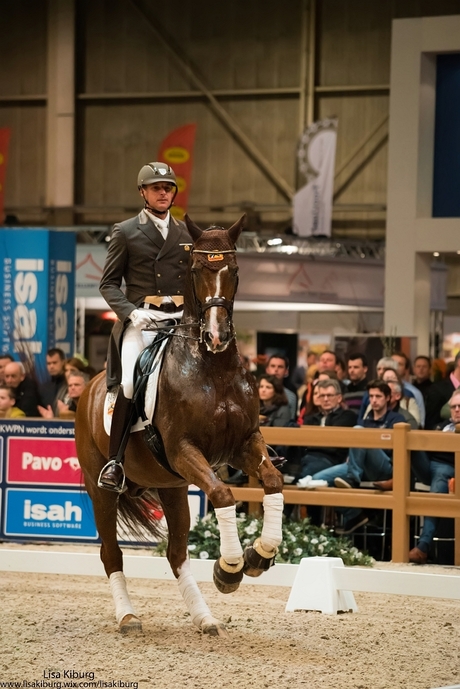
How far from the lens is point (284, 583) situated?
7023mm

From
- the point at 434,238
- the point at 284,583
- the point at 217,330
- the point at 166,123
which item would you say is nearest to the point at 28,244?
the point at 434,238

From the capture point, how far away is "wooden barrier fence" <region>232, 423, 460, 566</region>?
330 inches

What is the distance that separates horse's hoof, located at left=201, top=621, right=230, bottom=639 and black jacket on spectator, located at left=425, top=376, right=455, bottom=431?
4.97 metres

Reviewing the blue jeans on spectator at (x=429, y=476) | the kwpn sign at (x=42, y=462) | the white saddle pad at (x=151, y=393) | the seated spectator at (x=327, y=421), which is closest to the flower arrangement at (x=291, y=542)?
the blue jeans on spectator at (x=429, y=476)

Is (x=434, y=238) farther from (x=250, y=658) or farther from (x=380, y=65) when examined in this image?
(x=380, y=65)

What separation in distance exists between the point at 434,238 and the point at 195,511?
671cm

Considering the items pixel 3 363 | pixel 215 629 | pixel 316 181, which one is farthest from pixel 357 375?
pixel 316 181

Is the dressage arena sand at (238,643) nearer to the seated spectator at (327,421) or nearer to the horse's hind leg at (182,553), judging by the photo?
the horse's hind leg at (182,553)

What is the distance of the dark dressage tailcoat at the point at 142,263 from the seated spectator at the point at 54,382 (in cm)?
530

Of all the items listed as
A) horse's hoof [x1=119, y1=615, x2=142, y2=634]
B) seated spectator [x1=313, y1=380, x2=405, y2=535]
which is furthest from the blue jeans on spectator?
horse's hoof [x1=119, y1=615, x2=142, y2=634]

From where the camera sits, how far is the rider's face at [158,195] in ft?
19.9

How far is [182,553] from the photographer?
638cm

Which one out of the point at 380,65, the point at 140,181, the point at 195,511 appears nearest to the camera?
the point at 140,181

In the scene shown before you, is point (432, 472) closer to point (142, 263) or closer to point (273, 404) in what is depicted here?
point (273, 404)
